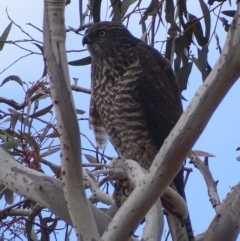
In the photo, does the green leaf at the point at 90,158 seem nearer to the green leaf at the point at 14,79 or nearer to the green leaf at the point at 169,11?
the green leaf at the point at 14,79

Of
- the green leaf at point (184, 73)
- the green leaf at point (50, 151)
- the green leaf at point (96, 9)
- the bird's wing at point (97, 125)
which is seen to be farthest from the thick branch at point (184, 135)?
the bird's wing at point (97, 125)

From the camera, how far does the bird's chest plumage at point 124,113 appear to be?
3633mm

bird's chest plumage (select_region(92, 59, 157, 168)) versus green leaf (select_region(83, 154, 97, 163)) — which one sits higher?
bird's chest plumage (select_region(92, 59, 157, 168))

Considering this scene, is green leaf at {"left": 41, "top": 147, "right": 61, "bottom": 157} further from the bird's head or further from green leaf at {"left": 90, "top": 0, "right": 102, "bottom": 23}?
the bird's head

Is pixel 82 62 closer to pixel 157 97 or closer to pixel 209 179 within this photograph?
pixel 157 97

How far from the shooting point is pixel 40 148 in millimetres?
3199

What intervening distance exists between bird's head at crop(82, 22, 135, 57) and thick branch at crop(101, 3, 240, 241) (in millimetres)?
2097

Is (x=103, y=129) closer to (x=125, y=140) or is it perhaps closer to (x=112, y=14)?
(x=125, y=140)

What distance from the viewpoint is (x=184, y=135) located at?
188cm

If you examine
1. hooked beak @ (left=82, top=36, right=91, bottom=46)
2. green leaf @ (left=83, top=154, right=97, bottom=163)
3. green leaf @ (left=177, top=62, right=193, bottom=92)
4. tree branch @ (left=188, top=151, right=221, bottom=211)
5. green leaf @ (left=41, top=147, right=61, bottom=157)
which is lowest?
tree branch @ (left=188, top=151, right=221, bottom=211)

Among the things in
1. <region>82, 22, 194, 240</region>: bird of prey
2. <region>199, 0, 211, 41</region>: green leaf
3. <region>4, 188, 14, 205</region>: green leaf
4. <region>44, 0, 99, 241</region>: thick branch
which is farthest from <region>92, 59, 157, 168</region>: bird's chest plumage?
<region>44, 0, 99, 241</region>: thick branch

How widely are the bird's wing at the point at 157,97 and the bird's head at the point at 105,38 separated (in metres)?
0.28

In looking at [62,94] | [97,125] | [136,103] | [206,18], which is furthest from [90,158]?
[62,94]

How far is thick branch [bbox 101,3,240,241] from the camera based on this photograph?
1.83 m
